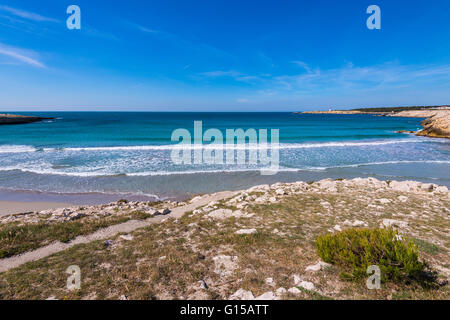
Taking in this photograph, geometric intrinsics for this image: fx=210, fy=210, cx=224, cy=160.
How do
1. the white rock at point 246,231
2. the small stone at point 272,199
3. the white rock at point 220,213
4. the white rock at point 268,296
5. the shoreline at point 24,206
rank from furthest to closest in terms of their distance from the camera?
1. the shoreline at point 24,206
2. the small stone at point 272,199
3. the white rock at point 220,213
4. the white rock at point 246,231
5. the white rock at point 268,296

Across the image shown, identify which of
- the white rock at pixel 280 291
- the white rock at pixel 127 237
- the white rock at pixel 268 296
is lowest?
the white rock at pixel 127 237

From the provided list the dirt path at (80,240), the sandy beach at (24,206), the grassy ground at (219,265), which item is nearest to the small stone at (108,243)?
the grassy ground at (219,265)

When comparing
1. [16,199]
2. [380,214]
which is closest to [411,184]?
[380,214]

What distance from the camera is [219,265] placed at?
4.51 m

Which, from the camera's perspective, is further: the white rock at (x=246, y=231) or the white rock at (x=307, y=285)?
the white rock at (x=246, y=231)

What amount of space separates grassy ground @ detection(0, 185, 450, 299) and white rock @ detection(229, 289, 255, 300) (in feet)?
0.38

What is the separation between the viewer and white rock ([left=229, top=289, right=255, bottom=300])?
349cm

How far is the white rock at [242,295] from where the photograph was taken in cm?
349

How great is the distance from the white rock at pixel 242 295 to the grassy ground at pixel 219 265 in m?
0.12

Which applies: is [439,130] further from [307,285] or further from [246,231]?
[307,285]

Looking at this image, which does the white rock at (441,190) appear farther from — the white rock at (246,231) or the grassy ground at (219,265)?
the white rock at (246,231)

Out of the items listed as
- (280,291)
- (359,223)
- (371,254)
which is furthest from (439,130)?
(280,291)

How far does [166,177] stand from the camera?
1580cm
